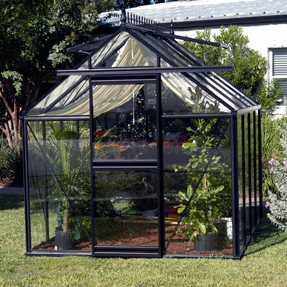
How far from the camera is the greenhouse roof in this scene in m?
6.88

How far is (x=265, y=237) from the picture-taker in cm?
804

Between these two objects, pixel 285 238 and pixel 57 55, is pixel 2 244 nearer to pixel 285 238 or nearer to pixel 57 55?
pixel 285 238

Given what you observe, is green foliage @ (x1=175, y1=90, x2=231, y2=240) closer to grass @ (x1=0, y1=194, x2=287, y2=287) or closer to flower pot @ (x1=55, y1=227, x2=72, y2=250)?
grass @ (x1=0, y1=194, x2=287, y2=287)

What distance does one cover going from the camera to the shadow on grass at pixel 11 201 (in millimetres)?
11005

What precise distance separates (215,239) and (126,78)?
2.41 metres

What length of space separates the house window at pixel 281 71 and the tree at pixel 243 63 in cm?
20

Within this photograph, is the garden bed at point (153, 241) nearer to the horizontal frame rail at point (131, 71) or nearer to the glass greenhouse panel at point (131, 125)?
the glass greenhouse panel at point (131, 125)

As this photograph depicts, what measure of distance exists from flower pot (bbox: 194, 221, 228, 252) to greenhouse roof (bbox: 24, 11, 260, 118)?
1.51 meters

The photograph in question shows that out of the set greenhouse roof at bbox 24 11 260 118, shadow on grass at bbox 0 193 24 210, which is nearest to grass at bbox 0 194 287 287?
greenhouse roof at bbox 24 11 260 118

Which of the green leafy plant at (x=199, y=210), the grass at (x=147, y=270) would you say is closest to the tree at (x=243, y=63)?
the grass at (x=147, y=270)

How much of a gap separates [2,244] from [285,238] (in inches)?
169

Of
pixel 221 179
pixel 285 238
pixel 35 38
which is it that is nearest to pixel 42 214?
pixel 221 179

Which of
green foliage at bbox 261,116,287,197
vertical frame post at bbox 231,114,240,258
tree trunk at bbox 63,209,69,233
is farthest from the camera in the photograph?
green foliage at bbox 261,116,287,197

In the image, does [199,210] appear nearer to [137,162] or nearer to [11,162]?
[137,162]
